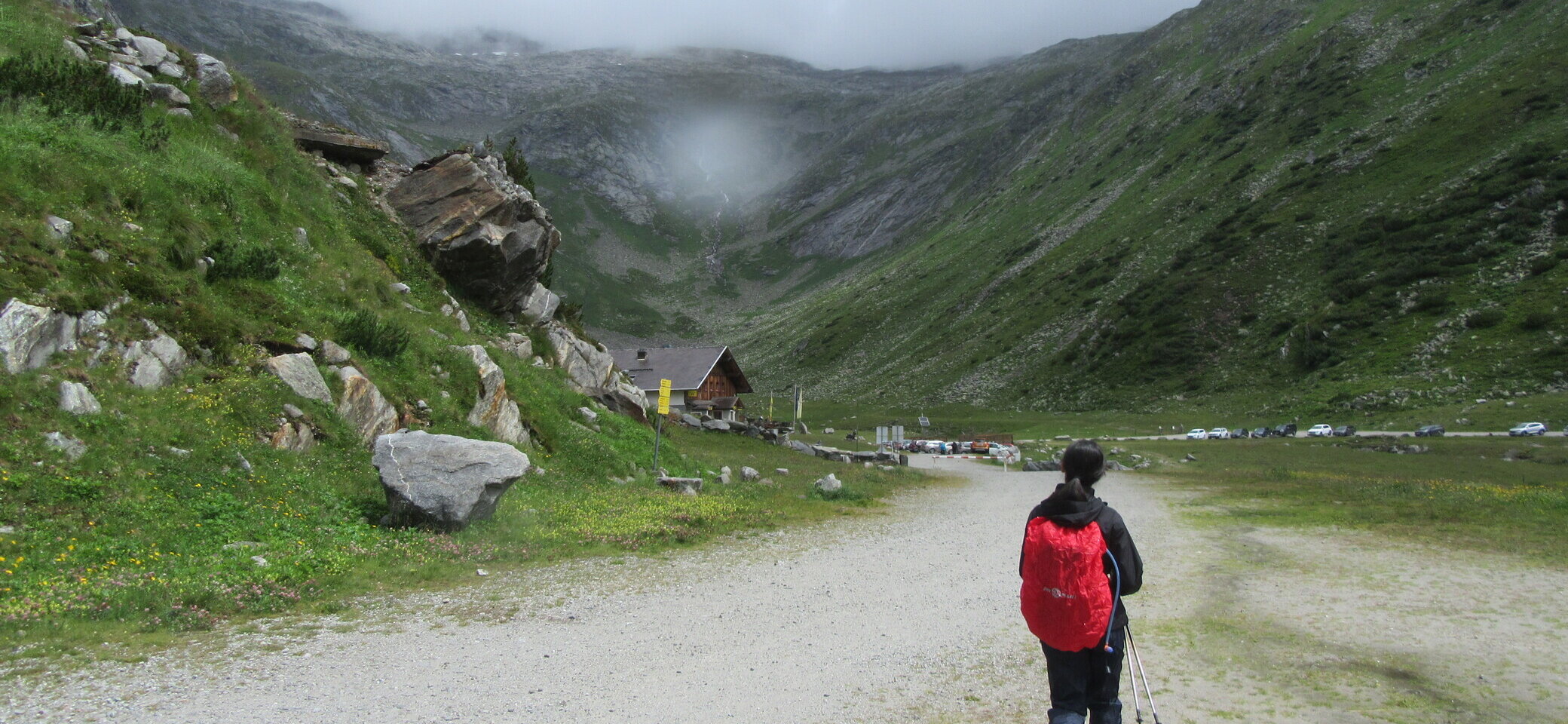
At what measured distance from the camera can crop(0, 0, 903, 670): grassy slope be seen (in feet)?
27.6

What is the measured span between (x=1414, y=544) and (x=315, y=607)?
19.2m

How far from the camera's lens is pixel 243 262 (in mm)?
15094

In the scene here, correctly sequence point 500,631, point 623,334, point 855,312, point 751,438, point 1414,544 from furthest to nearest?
1. point 623,334
2. point 855,312
3. point 751,438
4. point 1414,544
5. point 500,631

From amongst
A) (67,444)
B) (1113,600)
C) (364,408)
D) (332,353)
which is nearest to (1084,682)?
(1113,600)

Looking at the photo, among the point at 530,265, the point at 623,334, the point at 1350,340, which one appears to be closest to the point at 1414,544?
the point at 530,265

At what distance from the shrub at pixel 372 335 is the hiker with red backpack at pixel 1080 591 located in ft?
50.8

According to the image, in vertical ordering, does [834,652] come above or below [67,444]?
below

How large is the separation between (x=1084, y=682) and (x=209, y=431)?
12.5 metres

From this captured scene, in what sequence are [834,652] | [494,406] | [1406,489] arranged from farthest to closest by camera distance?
[1406,489] < [494,406] < [834,652]

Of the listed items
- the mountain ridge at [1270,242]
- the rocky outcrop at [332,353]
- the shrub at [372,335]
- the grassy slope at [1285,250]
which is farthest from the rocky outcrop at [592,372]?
the mountain ridge at [1270,242]

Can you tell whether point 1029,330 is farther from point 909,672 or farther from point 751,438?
point 909,672

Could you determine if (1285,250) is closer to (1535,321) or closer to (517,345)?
(1535,321)

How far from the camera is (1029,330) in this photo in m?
94.3

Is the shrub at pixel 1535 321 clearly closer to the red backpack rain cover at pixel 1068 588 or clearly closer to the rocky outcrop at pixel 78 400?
the red backpack rain cover at pixel 1068 588
